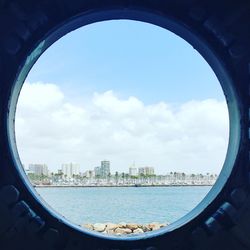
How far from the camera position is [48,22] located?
2113mm

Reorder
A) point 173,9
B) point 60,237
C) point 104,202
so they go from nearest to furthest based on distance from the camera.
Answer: point 60,237
point 173,9
point 104,202

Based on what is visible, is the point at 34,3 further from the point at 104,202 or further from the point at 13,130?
the point at 104,202

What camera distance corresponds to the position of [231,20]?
215 centimetres

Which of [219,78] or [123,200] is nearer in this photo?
[219,78]

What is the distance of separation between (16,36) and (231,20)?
976 millimetres

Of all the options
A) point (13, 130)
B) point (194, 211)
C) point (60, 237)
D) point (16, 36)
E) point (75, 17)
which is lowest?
point (60, 237)

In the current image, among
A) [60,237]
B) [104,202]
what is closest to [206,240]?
[60,237]

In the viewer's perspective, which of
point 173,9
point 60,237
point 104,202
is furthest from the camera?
point 104,202

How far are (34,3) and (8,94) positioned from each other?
429 millimetres

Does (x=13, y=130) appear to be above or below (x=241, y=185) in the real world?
above

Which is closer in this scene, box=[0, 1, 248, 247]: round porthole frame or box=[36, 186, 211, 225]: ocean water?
box=[0, 1, 248, 247]: round porthole frame

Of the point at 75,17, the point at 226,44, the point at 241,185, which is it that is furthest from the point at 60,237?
the point at 226,44

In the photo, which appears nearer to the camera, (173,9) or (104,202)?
(173,9)

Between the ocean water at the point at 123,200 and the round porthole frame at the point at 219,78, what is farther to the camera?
the ocean water at the point at 123,200
